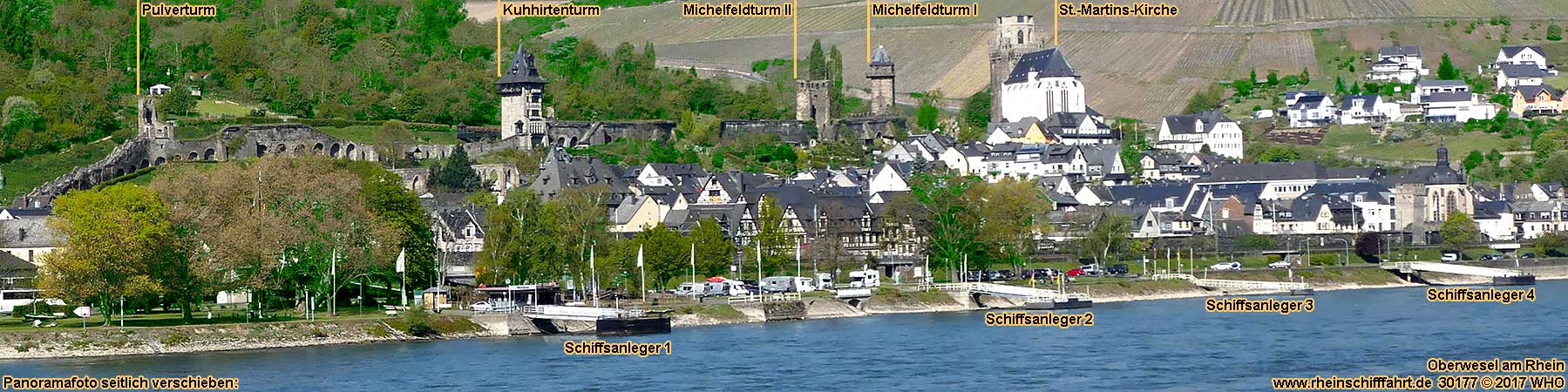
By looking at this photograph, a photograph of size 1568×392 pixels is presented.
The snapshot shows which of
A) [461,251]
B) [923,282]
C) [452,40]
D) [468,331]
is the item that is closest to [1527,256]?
[923,282]

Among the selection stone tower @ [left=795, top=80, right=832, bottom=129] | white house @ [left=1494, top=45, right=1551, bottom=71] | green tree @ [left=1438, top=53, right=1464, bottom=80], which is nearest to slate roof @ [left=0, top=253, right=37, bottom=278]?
stone tower @ [left=795, top=80, right=832, bottom=129]

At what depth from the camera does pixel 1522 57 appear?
164625 millimetres

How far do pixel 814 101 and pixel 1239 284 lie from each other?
5767 centimetres

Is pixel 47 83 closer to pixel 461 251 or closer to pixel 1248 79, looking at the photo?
pixel 461 251

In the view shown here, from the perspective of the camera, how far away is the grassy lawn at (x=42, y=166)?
335 ft

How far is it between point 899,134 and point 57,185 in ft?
181

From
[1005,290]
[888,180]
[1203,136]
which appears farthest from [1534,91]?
[1005,290]

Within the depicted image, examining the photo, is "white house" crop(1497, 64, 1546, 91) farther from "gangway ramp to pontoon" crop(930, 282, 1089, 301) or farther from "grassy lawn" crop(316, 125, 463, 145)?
"gangway ramp to pontoon" crop(930, 282, 1089, 301)

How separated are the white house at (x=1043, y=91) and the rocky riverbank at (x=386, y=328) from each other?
59.2 m

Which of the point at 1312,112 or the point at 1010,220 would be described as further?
the point at 1312,112

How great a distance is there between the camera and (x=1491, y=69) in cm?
16425

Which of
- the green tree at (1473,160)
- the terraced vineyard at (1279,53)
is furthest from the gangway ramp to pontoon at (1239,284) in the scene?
the terraced vineyard at (1279,53)

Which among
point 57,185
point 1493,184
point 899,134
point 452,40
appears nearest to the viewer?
point 57,185

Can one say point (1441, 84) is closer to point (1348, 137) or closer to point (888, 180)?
point (1348, 137)
